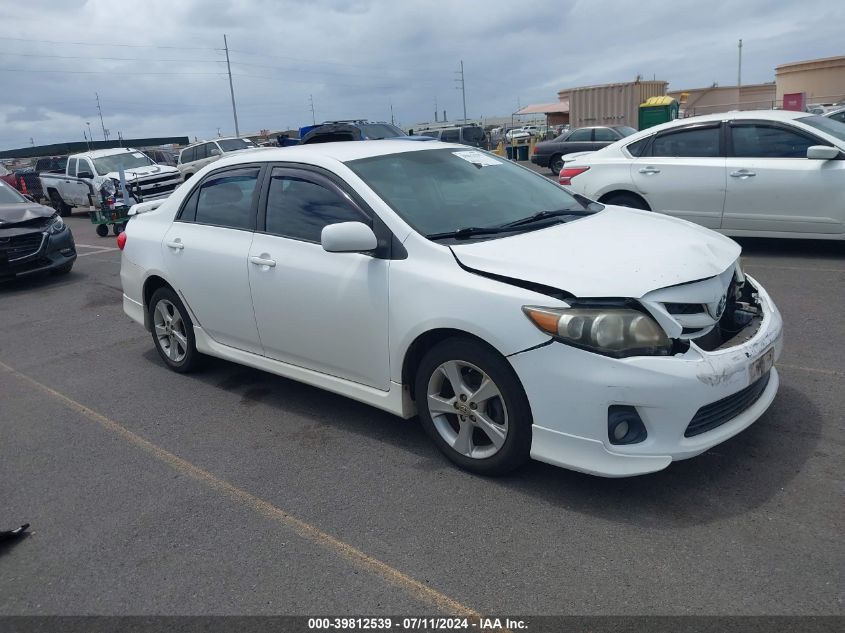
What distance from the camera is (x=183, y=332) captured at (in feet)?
18.5

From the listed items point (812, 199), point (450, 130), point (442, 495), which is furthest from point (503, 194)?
point (450, 130)

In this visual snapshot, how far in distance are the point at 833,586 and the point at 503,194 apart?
2.77 meters

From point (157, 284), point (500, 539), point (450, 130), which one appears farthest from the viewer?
point (450, 130)

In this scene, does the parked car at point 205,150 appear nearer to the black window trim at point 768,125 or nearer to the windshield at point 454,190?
the black window trim at point 768,125

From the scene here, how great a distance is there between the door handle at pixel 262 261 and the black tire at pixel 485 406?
1288 millimetres

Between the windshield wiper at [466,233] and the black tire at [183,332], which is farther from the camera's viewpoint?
the black tire at [183,332]

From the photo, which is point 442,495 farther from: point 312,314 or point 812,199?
point 812,199

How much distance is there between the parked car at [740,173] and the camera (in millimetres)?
7645

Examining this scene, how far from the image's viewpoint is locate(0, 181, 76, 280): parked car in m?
10.2

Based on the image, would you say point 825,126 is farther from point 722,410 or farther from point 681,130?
point 722,410

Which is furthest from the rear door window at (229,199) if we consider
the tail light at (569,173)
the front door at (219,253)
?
the tail light at (569,173)

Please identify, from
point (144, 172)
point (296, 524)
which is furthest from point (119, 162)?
point (296, 524)

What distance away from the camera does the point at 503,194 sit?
4.56 metres

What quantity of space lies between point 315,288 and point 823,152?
5835 mm
